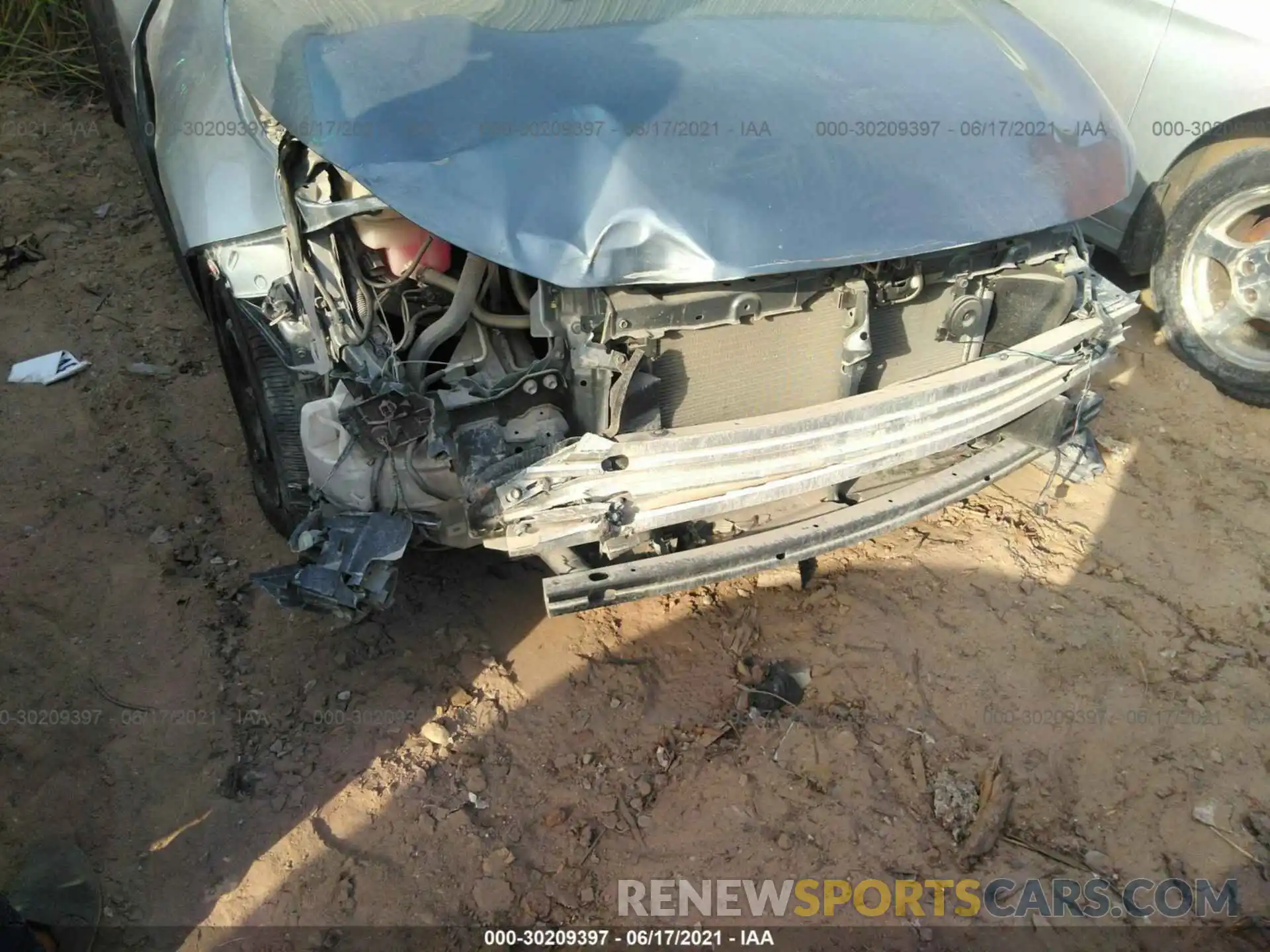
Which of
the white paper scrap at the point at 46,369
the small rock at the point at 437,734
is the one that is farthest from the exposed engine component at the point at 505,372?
the white paper scrap at the point at 46,369

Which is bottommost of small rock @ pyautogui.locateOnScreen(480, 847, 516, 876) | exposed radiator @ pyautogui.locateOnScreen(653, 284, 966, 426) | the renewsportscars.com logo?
the renewsportscars.com logo

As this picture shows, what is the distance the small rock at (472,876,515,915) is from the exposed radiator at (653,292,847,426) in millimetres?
1292

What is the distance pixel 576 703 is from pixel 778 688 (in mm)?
624

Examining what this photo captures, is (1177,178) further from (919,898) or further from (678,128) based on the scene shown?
(919,898)

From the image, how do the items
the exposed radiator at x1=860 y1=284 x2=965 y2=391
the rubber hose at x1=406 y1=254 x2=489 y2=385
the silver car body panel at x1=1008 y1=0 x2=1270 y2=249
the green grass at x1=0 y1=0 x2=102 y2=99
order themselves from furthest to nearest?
the green grass at x1=0 y1=0 x2=102 y2=99 < the silver car body panel at x1=1008 y1=0 x2=1270 y2=249 < the exposed radiator at x1=860 y1=284 x2=965 y2=391 < the rubber hose at x1=406 y1=254 x2=489 y2=385

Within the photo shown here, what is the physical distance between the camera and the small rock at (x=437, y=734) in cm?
263

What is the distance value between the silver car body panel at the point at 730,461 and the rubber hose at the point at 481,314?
445 mm

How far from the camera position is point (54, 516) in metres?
3.28

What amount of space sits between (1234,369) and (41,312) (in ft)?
17.7

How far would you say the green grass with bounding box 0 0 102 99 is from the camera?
5.75 m

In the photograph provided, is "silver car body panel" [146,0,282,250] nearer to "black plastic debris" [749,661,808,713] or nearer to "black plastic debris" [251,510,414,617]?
"black plastic debris" [251,510,414,617]

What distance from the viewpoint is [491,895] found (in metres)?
2.32

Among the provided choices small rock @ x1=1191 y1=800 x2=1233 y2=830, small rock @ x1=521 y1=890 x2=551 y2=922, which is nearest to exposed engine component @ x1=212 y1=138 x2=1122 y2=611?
small rock @ x1=521 y1=890 x2=551 y2=922

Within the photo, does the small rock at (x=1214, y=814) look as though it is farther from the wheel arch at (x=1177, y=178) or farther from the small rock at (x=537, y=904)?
the wheel arch at (x=1177, y=178)
